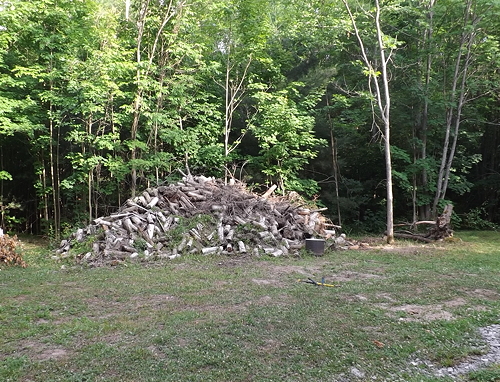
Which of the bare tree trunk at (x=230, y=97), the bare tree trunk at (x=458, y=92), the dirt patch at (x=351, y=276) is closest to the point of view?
the dirt patch at (x=351, y=276)

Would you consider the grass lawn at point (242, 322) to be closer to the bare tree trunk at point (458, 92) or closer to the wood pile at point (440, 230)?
the wood pile at point (440, 230)

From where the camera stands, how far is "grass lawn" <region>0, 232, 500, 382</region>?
10.7 ft

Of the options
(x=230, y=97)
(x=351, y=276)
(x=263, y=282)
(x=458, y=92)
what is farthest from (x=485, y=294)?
(x=230, y=97)

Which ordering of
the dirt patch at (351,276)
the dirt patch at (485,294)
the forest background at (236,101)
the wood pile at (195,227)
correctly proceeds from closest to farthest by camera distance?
the dirt patch at (485,294) → the dirt patch at (351,276) → the wood pile at (195,227) → the forest background at (236,101)

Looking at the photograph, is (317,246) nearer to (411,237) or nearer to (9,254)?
(411,237)

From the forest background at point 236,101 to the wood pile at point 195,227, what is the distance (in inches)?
84.9

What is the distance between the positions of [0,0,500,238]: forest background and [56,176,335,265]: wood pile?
2156 mm

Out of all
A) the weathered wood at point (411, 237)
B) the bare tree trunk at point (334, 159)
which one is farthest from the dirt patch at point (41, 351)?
the bare tree trunk at point (334, 159)

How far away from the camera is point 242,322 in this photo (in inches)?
173

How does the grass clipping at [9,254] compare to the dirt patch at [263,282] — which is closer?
the dirt patch at [263,282]

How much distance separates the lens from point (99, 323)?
4371 millimetres

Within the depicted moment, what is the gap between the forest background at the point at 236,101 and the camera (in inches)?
461

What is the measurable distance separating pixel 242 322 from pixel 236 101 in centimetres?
1222

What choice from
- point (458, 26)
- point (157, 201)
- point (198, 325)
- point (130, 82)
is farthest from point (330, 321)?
point (458, 26)
